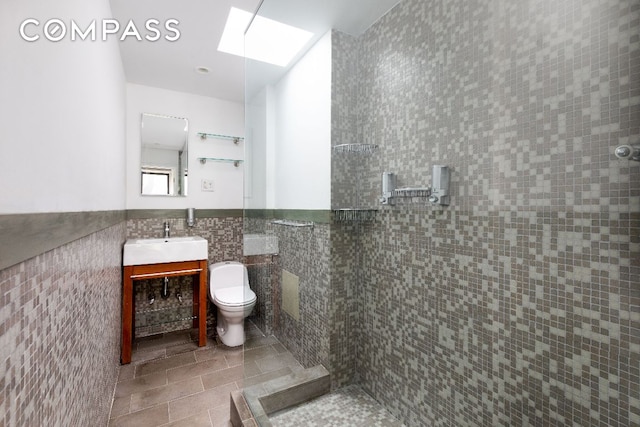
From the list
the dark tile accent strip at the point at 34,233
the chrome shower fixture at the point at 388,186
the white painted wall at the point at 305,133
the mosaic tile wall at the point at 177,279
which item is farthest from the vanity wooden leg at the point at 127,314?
the chrome shower fixture at the point at 388,186

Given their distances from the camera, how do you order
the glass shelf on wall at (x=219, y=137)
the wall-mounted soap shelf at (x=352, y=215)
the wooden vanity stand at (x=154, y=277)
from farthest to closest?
1. the glass shelf on wall at (x=219, y=137)
2. the wooden vanity stand at (x=154, y=277)
3. the wall-mounted soap shelf at (x=352, y=215)

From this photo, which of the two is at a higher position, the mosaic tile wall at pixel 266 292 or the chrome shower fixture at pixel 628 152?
the chrome shower fixture at pixel 628 152

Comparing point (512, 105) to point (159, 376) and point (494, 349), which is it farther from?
point (159, 376)

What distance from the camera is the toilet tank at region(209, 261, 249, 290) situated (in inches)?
112

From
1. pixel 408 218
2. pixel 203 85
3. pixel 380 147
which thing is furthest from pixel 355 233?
pixel 203 85

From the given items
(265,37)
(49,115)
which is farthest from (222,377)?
(265,37)

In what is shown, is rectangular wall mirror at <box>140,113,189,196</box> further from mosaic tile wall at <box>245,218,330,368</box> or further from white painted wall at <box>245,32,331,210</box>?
mosaic tile wall at <box>245,218,330,368</box>

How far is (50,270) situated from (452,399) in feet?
5.22

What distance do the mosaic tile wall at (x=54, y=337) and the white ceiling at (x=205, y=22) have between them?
55.1 inches

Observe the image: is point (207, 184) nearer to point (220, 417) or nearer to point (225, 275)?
point (225, 275)

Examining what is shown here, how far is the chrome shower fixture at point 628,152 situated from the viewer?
84 centimetres

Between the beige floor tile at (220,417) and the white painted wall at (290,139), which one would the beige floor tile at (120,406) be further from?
the white painted wall at (290,139)

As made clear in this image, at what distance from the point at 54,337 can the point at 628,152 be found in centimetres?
170

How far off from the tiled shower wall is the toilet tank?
5.19 ft
